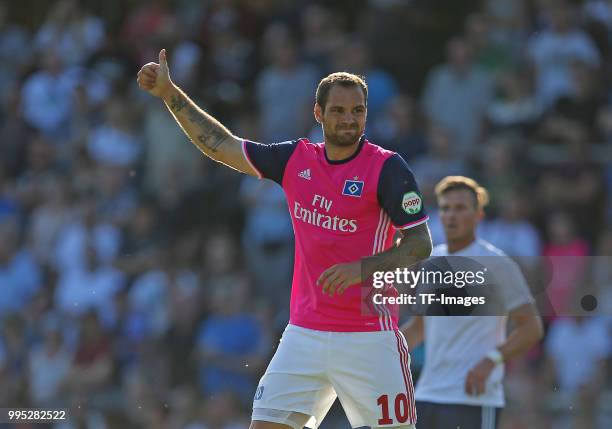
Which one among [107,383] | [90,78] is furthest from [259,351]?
[90,78]

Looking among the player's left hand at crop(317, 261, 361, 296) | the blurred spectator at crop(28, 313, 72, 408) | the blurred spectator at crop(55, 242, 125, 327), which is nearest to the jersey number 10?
the player's left hand at crop(317, 261, 361, 296)

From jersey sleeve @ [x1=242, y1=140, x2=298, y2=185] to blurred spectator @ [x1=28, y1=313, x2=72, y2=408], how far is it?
7.42 m

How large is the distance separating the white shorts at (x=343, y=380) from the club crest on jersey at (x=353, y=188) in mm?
743

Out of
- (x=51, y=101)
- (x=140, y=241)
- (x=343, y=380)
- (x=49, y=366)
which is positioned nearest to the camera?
(x=343, y=380)

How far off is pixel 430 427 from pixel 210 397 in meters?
4.63

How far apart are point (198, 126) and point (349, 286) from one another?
1374 mm

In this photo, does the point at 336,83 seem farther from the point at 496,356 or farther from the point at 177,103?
the point at 496,356

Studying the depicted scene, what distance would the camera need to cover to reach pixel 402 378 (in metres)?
6.90

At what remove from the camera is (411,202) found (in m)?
6.80

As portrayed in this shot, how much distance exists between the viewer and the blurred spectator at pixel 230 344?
12.9m

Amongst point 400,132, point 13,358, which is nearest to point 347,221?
point 400,132

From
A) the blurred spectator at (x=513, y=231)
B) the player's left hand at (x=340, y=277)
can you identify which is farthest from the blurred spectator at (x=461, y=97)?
the player's left hand at (x=340, y=277)

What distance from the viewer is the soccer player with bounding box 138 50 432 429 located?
682 cm

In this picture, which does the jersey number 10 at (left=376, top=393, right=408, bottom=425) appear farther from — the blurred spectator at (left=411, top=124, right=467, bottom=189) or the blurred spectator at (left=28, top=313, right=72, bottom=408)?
the blurred spectator at (left=28, top=313, right=72, bottom=408)
